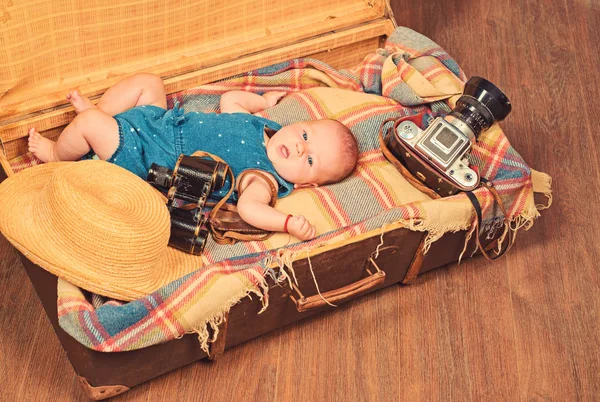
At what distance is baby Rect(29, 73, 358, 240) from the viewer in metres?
1.40

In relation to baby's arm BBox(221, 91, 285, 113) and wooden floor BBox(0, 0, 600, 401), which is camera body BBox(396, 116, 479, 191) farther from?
baby's arm BBox(221, 91, 285, 113)

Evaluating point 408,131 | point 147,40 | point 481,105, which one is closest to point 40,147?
point 147,40

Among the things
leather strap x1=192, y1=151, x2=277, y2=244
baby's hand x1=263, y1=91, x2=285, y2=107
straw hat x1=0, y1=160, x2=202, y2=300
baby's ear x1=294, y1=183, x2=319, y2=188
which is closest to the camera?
straw hat x1=0, y1=160, x2=202, y2=300

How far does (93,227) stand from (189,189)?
9.5 inches

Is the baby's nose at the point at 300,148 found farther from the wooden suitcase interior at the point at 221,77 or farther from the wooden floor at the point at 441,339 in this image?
the wooden floor at the point at 441,339

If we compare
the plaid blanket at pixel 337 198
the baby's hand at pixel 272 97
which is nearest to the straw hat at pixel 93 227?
the plaid blanket at pixel 337 198

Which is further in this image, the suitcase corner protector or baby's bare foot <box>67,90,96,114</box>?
baby's bare foot <box>67,90,96,114</box>

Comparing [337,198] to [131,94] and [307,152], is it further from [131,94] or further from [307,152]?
[131,94]

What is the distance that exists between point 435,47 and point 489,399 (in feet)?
2.63

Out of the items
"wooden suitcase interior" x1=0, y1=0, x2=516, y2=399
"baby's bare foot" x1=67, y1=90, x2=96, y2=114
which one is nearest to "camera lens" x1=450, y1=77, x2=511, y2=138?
"wooden suitcase interior" x1=0, y1=0, x2=516, y2=399

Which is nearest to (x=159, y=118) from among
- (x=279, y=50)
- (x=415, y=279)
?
(x=279, y=50)

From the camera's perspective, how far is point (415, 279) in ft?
5.19

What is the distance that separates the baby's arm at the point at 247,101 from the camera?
5.19 ft

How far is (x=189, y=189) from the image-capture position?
1358 mm
